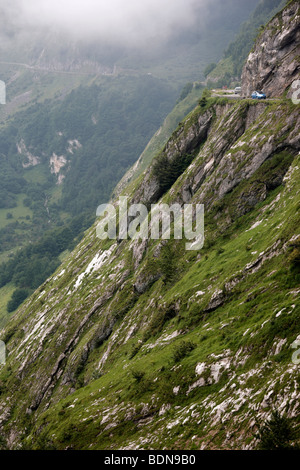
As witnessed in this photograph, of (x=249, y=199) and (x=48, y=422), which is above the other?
(x=249, y=199)

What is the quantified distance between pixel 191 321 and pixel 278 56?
64916 millimetres

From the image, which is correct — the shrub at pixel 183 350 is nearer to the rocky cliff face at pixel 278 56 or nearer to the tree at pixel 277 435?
the tree at pixel 277 435

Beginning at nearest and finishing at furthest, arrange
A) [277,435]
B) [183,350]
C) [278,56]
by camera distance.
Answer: [277,435] → [183,350] → [278,56]

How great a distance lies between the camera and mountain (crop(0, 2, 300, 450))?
→ 27.1 metres

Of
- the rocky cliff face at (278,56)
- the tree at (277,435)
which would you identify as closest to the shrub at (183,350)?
the tree at (277,435)

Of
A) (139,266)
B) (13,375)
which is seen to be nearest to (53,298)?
(13,375)

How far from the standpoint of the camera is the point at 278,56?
74.1 meters

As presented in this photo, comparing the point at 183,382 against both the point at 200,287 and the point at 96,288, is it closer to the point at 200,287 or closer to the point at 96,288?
the point at 200,287

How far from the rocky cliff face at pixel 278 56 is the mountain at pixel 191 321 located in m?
0.74

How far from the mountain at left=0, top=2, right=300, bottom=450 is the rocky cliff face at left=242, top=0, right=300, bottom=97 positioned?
29.0 inches

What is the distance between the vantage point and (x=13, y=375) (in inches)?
3511

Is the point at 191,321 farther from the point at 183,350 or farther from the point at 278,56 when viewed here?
the point at 278,56

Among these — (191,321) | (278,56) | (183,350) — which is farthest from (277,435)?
(278,56)
